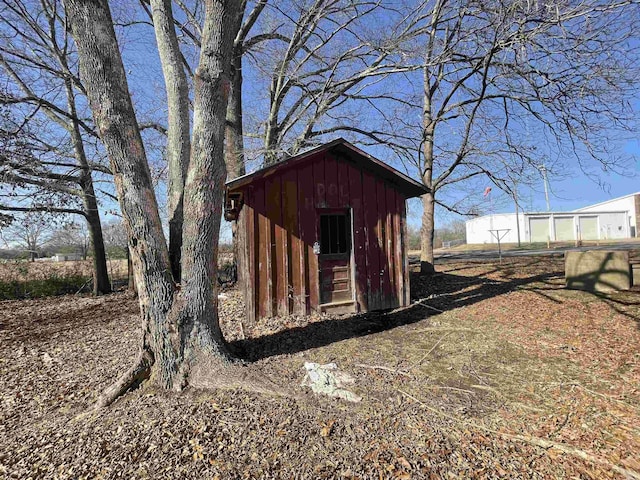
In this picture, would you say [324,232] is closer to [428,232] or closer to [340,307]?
[340,307]

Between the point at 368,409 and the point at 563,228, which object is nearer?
the point at 368,409

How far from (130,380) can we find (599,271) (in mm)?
9553

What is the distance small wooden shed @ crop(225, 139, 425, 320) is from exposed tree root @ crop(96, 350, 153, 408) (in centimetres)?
255

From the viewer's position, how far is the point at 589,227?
125ft

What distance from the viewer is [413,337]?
18.1 feet

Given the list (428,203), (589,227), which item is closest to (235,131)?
(428,203)

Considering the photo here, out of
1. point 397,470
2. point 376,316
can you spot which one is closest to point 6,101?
point 376,316

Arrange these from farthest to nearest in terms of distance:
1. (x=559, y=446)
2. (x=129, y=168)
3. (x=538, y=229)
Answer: (x=538, y=229) → (x=129, y=168) → (x=559, y=446)

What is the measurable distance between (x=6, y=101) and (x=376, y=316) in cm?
1107

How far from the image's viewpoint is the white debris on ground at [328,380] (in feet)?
11.9

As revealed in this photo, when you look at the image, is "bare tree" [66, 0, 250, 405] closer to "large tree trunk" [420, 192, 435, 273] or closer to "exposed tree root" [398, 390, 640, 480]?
"exposed tree root" [398, 390, 640, 480]

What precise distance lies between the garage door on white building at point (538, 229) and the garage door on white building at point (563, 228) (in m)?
1.23

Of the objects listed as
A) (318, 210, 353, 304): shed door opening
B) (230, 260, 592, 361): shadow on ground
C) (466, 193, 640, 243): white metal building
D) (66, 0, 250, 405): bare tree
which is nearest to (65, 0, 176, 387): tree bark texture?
(66, 0, 250, 405): bare tree

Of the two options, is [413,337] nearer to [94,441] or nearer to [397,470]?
[397,470]
